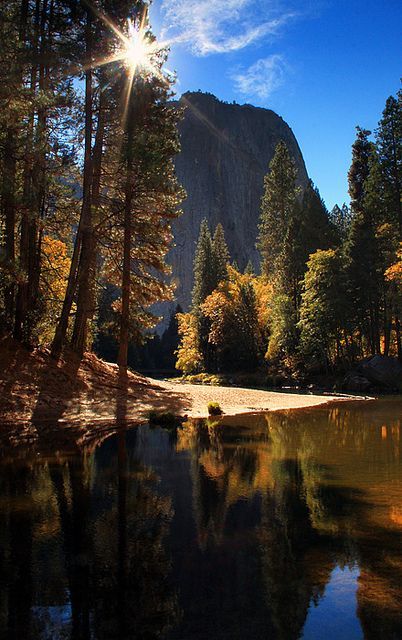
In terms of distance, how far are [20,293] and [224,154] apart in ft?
372

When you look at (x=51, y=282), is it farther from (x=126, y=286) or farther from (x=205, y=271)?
(x=205, y=271)

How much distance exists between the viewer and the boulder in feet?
90.4

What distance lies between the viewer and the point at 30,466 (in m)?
6.99

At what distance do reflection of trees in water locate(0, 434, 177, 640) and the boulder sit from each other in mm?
24050

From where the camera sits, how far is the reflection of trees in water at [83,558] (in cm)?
301

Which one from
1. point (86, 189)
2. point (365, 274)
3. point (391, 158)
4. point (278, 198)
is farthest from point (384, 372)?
point (278, 198)

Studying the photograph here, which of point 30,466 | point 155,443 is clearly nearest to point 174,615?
point 30,466

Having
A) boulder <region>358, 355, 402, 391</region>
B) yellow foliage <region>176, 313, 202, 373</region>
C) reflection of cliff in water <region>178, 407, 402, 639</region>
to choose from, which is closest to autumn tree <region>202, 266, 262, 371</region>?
yellow foliage <region>176, 313, 202, 373</region>

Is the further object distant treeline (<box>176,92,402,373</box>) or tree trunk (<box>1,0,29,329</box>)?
distant treeline (<box>176,92,402,373</box>)

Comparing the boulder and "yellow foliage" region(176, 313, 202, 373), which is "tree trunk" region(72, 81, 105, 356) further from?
"yellow foliage" region(176, 313, 202, 373)

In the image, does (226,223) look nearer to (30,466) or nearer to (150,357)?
(150,357)

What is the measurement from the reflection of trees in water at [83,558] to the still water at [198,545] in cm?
1

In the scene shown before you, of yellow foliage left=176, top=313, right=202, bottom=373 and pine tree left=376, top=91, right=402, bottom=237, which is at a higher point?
pine tree left=376, top=91, right=402, bottom=237

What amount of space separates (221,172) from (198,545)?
12047 cm
